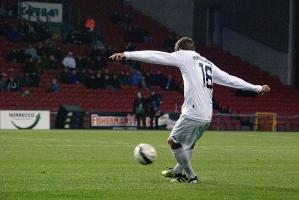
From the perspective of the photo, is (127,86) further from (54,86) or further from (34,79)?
(34,79)

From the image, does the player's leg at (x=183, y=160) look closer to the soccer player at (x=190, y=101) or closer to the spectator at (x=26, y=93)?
the soccer player at (x=190, y=101)

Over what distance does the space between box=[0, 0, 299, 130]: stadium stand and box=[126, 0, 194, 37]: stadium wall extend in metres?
0.82

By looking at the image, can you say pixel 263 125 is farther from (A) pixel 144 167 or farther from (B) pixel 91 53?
(A) pixel 144 167

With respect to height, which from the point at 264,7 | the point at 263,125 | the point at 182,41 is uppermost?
the point at 264,7

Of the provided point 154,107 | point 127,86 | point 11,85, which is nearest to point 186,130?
point 11,85

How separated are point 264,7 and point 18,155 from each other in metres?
38.8

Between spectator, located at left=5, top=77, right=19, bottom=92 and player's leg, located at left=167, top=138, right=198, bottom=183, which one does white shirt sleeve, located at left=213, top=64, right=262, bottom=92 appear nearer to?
player's leg, located at left=167, top=138, right=198, bottom=183

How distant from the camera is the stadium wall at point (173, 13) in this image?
2280 inches

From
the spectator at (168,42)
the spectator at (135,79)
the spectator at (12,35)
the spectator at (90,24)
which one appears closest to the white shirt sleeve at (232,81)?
the spectator at (135,79)

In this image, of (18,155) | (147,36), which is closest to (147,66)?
(147,36)

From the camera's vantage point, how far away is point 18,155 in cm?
2028

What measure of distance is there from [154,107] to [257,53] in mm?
15006

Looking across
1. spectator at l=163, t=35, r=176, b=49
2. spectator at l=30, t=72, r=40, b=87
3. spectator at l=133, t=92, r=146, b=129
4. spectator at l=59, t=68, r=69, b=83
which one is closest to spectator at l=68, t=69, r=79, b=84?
spectator at l=59, t=68, r=69, b=83

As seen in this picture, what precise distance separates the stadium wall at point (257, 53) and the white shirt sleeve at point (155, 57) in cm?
4229
